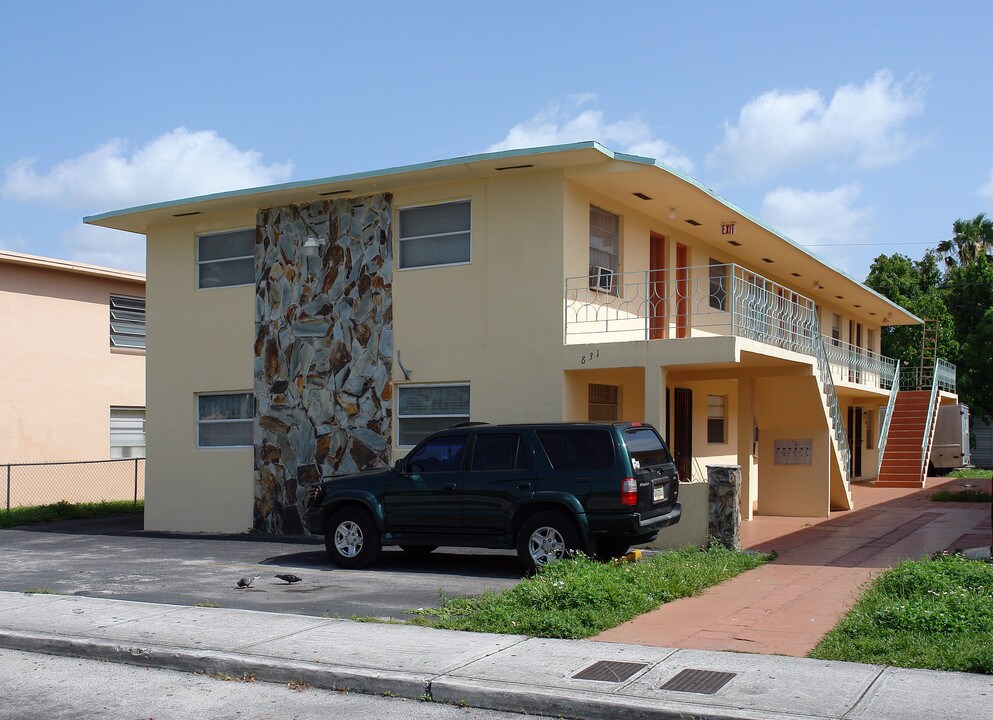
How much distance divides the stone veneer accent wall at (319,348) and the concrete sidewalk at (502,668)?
7.91 meters

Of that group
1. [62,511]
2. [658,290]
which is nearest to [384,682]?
[658,290]

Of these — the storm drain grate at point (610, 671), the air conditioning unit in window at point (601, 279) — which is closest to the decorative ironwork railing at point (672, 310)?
the air conditioning unit in window at point (601, 279)

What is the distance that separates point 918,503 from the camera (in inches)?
904

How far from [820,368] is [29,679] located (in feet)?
47.8

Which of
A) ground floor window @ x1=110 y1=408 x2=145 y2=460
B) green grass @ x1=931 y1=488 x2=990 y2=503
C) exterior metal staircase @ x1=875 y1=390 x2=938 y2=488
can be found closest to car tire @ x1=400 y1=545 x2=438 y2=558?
green grass @ x1=931 y1=488 x2=990 y2=503

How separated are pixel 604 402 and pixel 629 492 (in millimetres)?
6026

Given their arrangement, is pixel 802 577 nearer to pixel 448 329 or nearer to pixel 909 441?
pixel 448 329

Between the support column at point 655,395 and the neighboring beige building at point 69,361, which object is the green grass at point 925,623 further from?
the neighboring beige building at point 69,361

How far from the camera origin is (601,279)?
17.2m

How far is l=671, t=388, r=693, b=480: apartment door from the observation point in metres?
19.2

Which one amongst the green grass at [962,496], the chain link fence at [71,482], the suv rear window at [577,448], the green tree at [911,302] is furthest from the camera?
the green tree at [911,302]

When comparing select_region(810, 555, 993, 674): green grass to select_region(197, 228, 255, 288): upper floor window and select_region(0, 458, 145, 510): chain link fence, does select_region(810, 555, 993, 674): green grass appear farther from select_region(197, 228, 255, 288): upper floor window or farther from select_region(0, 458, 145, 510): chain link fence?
select_region(0, 458, 145, 510): chain link fence

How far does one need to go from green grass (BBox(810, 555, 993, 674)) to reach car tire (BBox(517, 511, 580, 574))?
3333 millimetres

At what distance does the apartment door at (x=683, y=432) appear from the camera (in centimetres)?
1916
